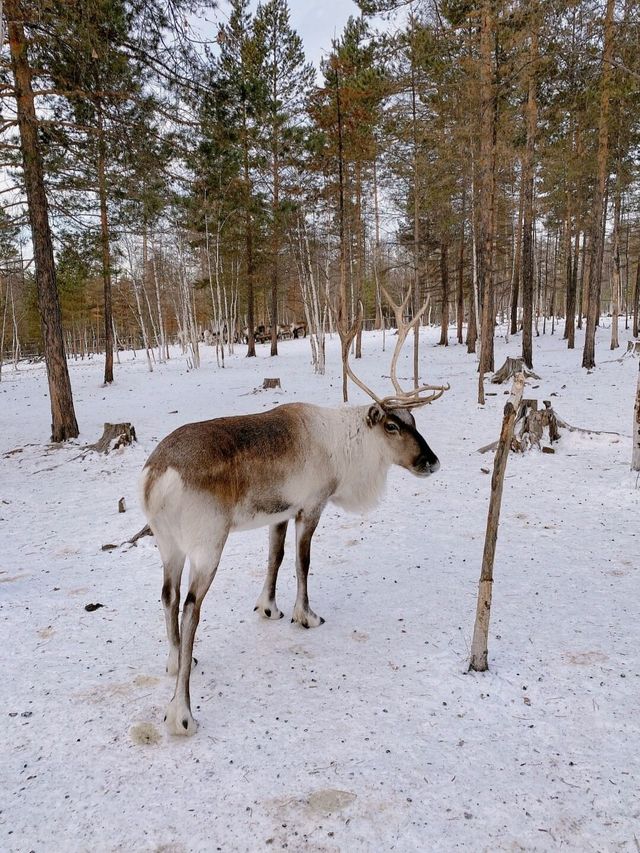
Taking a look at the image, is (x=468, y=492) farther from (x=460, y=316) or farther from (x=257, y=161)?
(x=460, y=316)

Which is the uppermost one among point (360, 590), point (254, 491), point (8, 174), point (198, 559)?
point (8, 174)

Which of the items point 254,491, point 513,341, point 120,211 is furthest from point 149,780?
point 513,341

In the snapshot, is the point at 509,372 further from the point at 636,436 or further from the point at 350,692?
the point at 350,692

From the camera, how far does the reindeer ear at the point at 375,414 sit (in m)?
3.88

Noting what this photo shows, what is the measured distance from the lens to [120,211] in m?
10.4

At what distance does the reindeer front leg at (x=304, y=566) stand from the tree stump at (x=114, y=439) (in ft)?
22.7

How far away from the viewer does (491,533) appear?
9.82ft

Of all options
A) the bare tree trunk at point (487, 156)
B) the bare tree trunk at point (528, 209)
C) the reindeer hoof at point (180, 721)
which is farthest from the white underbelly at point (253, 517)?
the bare tree trunk at point (528, 209)

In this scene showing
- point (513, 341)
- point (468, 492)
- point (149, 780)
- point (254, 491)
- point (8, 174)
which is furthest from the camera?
point (513, 341)

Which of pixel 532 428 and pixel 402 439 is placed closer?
pixel 402 439

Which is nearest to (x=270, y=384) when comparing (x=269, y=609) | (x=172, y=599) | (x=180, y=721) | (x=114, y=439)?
(x=114, y=439)

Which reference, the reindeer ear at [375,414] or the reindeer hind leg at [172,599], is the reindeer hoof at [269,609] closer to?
the reindeer hind leg at [172,599]

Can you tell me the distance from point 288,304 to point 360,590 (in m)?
50.1

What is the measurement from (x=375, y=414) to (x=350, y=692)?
1.97 metres
